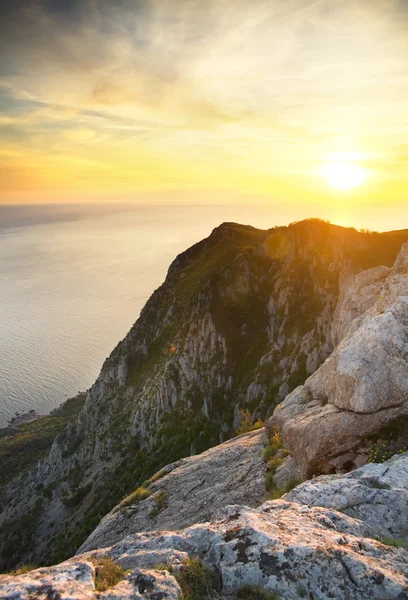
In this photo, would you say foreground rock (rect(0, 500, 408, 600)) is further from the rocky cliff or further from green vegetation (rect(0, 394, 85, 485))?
green vegetation (rect(0, 394, 85, 485))

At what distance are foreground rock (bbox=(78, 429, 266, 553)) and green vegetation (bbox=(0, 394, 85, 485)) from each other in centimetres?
8188

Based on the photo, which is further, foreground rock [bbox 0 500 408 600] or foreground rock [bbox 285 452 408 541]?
foreground rock [bbox 285 452 408 541]

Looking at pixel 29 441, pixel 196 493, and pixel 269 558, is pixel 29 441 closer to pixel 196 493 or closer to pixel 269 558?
pixel 196 493

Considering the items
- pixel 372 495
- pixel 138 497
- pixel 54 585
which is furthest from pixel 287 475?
pixel 54 585

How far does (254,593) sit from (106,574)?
3.49m

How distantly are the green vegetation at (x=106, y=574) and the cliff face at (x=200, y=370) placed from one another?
40.4 meters

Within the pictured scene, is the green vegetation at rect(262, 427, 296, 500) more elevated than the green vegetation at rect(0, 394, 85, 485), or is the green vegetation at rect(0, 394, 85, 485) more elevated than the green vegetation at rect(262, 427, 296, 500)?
the green vegetation at rect(262, 427, 296, 500)

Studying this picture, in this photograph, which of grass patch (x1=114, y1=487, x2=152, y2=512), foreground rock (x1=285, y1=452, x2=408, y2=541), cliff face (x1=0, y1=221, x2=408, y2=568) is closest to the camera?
foreground rock (x1=285, y1=452, x2=408, y2=541)

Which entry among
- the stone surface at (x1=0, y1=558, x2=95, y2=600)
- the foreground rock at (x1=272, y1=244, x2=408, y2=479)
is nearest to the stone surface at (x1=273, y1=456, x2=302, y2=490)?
the foreground rock at (x1=272, y1=244, x2=408, y2=479)

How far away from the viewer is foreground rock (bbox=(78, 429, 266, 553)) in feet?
55.7

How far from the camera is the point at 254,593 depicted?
24.5 ft

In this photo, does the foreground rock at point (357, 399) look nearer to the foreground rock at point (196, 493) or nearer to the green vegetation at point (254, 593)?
the foreground rock at point (196, 493)

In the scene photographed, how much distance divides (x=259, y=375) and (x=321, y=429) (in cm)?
3923

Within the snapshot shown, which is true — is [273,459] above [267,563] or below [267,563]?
below
